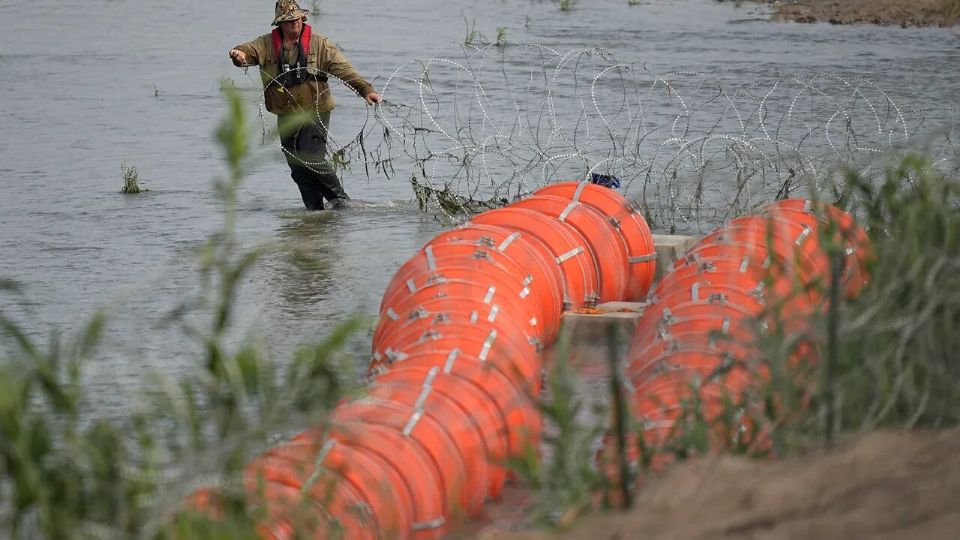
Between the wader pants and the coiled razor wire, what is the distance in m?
0.31

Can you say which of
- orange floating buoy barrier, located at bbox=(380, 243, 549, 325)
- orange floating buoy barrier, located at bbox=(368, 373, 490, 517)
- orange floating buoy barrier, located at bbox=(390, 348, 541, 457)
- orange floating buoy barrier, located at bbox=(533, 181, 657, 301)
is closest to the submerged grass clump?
orange floating buoy barrier, located at bbox=(533, 181, 657, 301)

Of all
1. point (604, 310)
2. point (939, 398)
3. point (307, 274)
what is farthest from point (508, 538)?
point (307, 274)

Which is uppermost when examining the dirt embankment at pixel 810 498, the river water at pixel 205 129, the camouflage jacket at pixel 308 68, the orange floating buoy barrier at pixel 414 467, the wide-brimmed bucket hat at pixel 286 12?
the wide-brimmed bucket hat at pixel 286 12

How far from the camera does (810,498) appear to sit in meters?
4.51

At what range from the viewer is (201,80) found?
2102 centimetres

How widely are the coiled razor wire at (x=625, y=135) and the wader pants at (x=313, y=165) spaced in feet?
1.02

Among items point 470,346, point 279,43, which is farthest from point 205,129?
point 470,346

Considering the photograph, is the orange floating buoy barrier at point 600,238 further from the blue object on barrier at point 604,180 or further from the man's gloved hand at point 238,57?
the man's gloved hand at point 238,57

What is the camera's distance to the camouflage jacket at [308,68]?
12688mm

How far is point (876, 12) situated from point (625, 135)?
15.1m

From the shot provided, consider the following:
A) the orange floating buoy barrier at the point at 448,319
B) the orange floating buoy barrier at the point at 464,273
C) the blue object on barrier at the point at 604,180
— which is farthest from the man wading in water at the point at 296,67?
the orange floating buoy barrier at the point at 448,319

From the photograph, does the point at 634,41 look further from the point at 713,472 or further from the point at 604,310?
the point at 713,472

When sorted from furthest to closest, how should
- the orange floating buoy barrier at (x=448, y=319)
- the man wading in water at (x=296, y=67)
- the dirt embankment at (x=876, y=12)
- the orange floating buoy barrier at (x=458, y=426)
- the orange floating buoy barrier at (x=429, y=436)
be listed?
1. the dirt embankment at (x=876, y=12)
2. the man wading in water at (x=296, y=67)
3. the orange floating buoy barrier at (x=448, y=319)
4. the orange floating buoy barrier at (x=458, y=426)
5. the orange floating buoy barrier at (x=429, y=436)

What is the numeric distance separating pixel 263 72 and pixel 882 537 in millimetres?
9111
